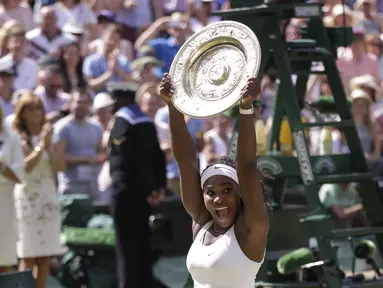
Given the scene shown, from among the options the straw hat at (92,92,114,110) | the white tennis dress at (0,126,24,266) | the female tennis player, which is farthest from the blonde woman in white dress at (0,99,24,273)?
the female tennis player

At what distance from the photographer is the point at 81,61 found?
13086 millimetres

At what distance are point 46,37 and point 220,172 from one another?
8423 millimetres

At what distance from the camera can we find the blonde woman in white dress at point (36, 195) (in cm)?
971

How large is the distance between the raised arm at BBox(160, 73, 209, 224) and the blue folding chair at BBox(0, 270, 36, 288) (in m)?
1.85

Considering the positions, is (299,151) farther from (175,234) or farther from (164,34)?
(164,34)

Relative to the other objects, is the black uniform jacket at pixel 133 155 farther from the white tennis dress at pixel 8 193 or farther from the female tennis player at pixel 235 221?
the female tennis player at pixel 235 221

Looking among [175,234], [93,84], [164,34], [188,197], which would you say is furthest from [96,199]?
[188,197]

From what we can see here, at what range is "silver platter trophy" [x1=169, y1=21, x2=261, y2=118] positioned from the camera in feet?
17.7

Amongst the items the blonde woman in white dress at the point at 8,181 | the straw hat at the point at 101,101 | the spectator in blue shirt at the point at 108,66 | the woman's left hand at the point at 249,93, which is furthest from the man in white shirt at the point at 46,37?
the woman's left hand at the point at 249,93

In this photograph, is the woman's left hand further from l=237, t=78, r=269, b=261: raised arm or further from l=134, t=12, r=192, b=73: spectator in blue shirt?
l=134, t=12, r=192, b=73: spectator in blue shirt

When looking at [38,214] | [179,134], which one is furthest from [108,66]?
[179,134]

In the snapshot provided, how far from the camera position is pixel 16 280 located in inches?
277

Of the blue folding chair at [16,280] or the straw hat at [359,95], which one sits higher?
the straw hat at [359,95]

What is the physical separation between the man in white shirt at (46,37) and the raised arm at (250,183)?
823cm
